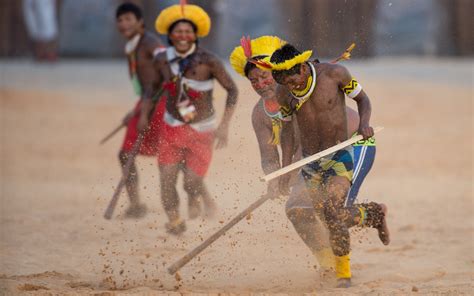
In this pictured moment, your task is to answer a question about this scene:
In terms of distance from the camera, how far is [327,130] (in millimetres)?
6527

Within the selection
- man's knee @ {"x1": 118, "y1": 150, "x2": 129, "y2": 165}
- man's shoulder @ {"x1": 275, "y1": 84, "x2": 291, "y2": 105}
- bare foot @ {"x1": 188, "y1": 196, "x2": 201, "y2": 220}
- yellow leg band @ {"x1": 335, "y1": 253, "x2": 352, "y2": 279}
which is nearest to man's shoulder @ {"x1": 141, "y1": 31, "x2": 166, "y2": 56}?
man's knee @ {"x1": 118, "y1": 150, "x2": 129, "y2": 165}

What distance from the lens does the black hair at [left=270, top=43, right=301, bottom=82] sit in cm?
620

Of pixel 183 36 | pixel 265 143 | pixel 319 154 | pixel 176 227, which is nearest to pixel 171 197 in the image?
pixel 176 227

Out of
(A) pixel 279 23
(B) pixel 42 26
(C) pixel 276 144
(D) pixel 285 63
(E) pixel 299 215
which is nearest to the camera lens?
(D) pixel 285 63

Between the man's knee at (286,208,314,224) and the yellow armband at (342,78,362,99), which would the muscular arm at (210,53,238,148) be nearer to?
the man's knee at (286,208,314,224)

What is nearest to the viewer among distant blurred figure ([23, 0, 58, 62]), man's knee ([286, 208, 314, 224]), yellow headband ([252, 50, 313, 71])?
yellow headband ([252, 50, 313, 71])

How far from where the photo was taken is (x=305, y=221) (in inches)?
264

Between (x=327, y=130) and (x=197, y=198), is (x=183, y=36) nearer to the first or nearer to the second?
(x=197, y=198)

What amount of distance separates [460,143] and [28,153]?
5.61m

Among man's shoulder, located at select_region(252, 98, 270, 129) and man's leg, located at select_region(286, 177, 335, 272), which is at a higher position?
man's shoulder, located at select_region(252, 98, 270, 129)

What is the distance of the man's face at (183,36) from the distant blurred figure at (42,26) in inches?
511

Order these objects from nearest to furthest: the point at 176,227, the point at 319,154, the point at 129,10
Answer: the point at 319,154 → the point at 176,227 → the point at 129,10

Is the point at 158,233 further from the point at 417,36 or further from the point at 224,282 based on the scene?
the point at 417,36

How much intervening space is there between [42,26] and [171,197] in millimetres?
13199
